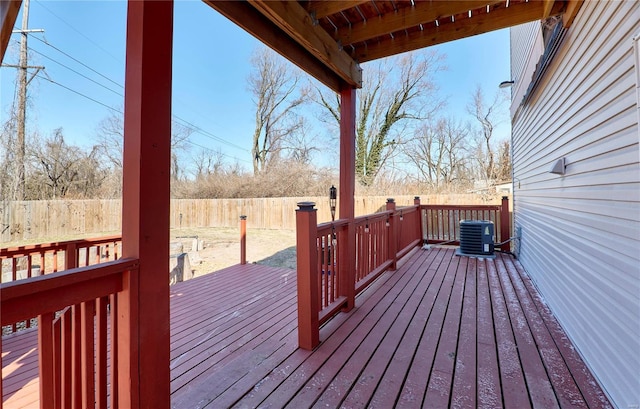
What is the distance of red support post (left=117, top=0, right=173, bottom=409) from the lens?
115cm

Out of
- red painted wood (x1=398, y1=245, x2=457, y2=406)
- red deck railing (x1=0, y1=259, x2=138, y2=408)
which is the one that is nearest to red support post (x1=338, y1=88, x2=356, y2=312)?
red painted wood (x1=398, y1=245, x2=457, y2=406)

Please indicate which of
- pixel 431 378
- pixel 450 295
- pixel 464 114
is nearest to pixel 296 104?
pixel 464 114

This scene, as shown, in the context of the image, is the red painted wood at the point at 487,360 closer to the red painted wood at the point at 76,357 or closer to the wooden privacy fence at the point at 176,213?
the red painted wood at the point at 76,357

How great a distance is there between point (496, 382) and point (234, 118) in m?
18.0

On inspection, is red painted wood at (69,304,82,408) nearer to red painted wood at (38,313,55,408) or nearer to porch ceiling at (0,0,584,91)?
red painted wood at (38,313,55,408)

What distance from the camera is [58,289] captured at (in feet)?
3.28

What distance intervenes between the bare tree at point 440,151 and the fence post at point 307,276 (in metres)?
12.6

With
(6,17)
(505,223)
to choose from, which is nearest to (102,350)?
(6,17)

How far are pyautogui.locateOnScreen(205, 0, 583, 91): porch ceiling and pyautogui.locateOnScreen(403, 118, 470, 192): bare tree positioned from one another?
11613 millimetres

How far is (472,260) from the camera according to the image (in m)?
5.12

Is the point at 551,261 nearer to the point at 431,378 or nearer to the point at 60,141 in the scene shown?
the point at 431,378

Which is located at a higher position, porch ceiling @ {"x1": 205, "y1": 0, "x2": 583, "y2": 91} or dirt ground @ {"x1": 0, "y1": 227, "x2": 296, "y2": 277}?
porch ceiling @ {"x1": 205, "y1": 0, "x2": 583, "y2": 91}

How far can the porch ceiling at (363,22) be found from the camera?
200 centimetres

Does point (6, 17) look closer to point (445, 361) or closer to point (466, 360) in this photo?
point (445, 361)
